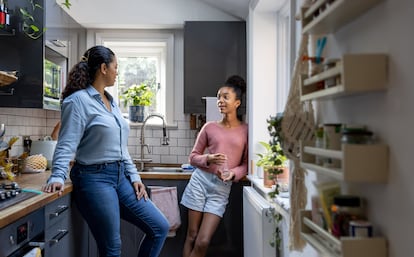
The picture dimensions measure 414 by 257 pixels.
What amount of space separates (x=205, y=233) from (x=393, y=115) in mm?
2100

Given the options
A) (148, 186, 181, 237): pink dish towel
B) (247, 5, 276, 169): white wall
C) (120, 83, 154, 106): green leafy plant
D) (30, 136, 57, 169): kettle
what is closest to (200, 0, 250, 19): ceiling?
(247, 5, 276, 169): white wall

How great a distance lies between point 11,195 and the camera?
69.1 inches

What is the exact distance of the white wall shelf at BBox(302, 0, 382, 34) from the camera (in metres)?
0.92

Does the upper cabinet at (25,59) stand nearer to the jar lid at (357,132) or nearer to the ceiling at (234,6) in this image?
the ceiling at (234,6)

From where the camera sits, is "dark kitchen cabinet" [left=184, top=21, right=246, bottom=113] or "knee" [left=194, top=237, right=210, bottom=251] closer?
"knee" [left=194, top=237, right=210, bottom=251]

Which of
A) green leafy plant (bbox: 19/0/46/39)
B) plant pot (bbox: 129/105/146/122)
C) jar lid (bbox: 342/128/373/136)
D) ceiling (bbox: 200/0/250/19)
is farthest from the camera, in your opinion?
plant pot (bbox: 129/105/146/122)

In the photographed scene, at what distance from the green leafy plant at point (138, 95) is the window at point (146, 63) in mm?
134

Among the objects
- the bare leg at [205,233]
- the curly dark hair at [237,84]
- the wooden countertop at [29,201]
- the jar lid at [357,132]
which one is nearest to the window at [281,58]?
the curly dark hair at [237,84]

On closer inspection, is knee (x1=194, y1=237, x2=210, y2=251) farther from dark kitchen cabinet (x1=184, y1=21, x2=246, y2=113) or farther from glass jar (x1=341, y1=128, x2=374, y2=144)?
glass jar (x1=341, y1=128, x2=374, y2=144)

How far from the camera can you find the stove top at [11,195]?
165 cm

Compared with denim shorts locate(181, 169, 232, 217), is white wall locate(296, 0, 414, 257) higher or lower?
higher

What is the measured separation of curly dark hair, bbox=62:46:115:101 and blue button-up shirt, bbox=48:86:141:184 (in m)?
0.05

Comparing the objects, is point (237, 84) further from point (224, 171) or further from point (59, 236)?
point (59, 236)

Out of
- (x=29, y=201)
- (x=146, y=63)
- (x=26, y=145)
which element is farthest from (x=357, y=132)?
(x=146, y=63)
